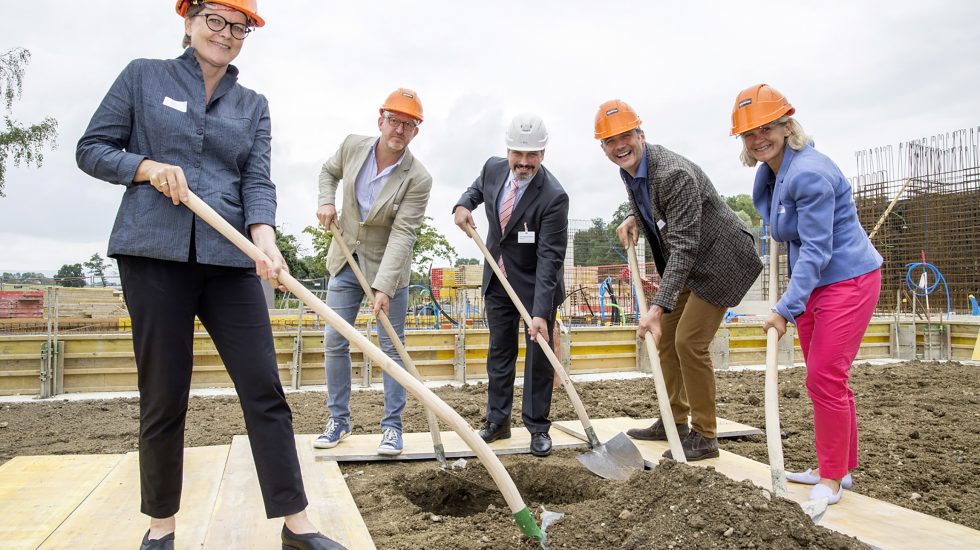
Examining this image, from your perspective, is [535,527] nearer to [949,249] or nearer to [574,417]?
[574,417]

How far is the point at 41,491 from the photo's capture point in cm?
276

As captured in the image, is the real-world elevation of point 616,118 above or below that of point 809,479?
above

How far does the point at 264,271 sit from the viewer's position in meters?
1.98

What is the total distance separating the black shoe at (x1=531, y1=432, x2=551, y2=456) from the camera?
3.81 m

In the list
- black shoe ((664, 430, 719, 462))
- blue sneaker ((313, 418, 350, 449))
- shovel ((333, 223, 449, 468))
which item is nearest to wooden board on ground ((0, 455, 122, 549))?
blue sneaker ((313, 418, 350, 449))

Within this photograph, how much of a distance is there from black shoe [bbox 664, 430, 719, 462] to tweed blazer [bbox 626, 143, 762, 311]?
73 cm

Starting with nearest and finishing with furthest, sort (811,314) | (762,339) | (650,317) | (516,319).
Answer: (811,314) → (650,317) → (516,319) → (762,339)

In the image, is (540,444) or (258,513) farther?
(540,444)

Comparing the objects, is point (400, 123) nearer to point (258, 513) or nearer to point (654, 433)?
point (258, 513)

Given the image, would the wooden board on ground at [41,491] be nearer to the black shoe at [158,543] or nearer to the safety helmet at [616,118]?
the black shoe at [158,543]

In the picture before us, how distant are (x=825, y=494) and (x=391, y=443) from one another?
6.94 feet

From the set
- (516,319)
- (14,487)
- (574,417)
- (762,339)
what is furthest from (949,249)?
(14,487)

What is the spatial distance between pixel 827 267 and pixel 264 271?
7.46ft

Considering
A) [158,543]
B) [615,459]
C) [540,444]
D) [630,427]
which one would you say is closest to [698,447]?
[615,459]
